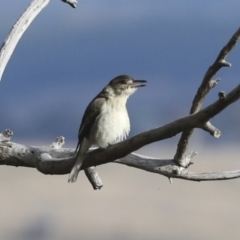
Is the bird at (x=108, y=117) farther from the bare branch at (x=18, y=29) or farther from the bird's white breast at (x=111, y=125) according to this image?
the bare branch at (x=18, y=29)

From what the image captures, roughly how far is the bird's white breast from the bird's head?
0.22 metres

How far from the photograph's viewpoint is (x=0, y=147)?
287 inches

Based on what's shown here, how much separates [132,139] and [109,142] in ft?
4.47

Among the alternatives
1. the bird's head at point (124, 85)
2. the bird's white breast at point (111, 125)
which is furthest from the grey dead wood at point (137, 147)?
the bird's head at point (124, 85)

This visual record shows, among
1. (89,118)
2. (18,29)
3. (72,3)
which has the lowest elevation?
(89,118)

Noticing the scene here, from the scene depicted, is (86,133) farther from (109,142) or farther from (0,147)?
(0,147)

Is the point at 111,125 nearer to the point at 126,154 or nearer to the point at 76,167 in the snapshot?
the point at 76,167

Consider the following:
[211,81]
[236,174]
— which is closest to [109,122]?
[236,174]

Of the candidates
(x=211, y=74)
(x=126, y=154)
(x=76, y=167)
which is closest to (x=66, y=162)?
(x=76, y=167)

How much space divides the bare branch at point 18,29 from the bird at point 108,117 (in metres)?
0.94

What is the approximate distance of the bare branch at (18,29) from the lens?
703 centimetres

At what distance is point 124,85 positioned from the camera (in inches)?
299

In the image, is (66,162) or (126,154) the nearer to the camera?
(126,154)

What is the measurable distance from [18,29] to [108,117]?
3.87 ft
